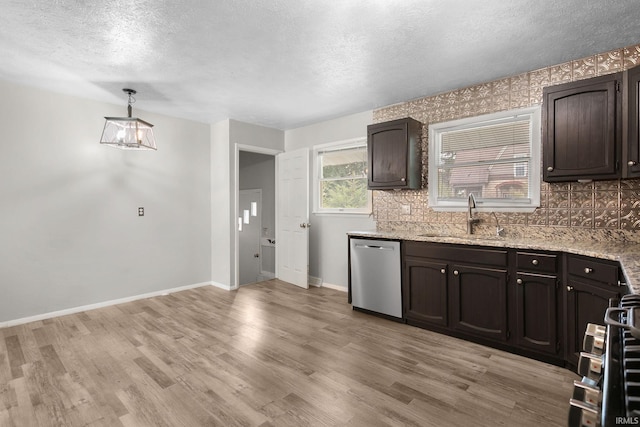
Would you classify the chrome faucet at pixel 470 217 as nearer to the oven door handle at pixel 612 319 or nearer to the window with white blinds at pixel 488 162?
the window with white blinds at pixel 488 162

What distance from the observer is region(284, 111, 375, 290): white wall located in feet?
14.4

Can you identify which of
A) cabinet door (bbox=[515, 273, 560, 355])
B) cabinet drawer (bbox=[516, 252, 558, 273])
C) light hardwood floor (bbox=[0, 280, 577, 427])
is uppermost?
cabinet drawer (bbox=[516, 252, 558, 273])

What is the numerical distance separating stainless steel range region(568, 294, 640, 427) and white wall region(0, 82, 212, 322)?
4.63m

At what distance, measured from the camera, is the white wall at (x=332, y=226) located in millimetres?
4387

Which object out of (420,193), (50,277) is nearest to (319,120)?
(420,193)

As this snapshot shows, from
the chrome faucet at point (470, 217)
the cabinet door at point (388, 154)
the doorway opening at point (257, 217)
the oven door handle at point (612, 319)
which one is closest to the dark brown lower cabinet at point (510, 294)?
the chrome faucet at point (470, 217)

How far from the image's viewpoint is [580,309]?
225 centimetres

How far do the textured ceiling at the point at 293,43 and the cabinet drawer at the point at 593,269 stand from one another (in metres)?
1.69

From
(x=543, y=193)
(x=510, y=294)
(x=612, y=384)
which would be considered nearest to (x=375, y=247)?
(x=510, y=294)

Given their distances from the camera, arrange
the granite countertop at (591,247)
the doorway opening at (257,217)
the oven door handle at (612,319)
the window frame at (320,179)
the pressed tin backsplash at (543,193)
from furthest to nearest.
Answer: the doorway opening at (257,217) → the window frame at (320,179) → the pressed tin backsplash at (543,193) → the granite countertop at (591,247) → the oven door handle at (612,319)

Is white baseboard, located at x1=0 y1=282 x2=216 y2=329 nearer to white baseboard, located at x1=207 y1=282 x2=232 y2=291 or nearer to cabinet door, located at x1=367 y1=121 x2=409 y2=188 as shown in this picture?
white baseboard, located at x1=207 y1=282 x2=232 y2=291

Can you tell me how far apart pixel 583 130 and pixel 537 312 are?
152 centimetres

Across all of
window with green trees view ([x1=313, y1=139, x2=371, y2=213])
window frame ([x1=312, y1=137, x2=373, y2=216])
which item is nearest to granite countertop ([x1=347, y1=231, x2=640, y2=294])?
window frame ([x1=312, y1=137, x2=373, y2=216])

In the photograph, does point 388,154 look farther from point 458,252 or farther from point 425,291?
point 425,291
